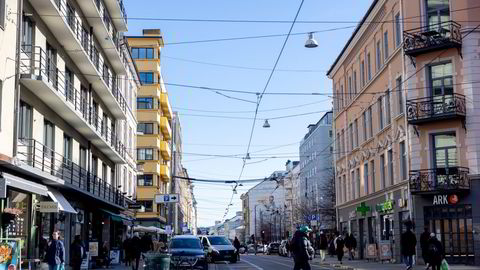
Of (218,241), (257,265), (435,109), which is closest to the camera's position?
(435,109)

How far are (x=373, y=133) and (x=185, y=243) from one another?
779 inches

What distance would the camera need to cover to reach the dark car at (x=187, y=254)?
70.6ft

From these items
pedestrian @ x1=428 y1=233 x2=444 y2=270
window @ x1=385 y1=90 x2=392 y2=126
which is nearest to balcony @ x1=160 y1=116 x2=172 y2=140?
window @ x1=385 y1=90 x2=392 y2=126

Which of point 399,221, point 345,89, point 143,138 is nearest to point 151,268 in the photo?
point 399,221

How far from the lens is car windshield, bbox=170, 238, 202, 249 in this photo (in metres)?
26.5

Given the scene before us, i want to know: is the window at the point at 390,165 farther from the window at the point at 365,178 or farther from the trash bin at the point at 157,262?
the trash bin at the point at 157,262

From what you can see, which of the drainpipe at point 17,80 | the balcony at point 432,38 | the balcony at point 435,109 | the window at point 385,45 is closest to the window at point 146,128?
the window at point 385,45

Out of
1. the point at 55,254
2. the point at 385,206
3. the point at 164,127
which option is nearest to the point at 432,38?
the point at 385,206

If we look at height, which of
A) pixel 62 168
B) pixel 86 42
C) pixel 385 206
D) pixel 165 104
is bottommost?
pixel 385 206

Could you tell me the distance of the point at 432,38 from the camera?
108ft

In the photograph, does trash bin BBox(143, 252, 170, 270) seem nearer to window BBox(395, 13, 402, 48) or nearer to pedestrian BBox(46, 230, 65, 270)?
pedestrian BBox(46, 230, 65, 270)

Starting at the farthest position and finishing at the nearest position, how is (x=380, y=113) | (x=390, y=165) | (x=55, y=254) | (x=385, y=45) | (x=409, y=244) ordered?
(x=380, y=113) → (x=385, y=45) → (x=390, y=165) → (x=409, y=244) → (x=55, y=254)

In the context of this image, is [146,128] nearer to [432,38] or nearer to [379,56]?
[379,56]

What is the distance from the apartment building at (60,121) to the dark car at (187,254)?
457cm
